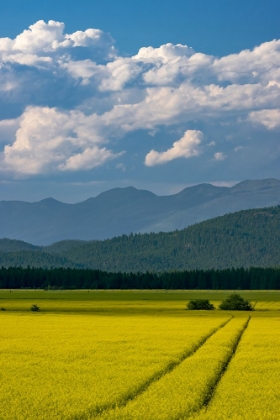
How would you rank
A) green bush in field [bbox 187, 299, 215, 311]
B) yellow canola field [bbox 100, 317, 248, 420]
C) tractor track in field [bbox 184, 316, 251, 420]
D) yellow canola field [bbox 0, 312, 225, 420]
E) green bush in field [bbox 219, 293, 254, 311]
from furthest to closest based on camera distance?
Answer: green bush in field [bbox 187, 299, 215, 311] < green bush in field [bbox 219, 293, 254, 311] < tractor track in field [bbox 184, 316, 251, 420] < yellow canola field [bbox 0, 312, 225, 420] < yellow canola field [bbox 100, 317, 248, 420]

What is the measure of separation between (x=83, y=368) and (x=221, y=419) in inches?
508

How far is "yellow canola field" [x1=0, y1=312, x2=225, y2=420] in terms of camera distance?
81.6 feet

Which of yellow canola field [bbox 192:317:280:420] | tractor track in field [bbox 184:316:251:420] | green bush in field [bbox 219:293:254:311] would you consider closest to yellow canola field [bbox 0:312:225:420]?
tractor track in field [bbox 184:316:251:420]

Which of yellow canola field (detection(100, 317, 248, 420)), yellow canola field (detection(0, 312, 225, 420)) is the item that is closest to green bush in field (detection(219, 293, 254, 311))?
yellow canola field (detection(0, 312, 225, 420))

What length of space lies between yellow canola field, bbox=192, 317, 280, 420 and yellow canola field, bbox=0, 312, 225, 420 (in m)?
3.82

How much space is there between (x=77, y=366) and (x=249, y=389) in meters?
10.8

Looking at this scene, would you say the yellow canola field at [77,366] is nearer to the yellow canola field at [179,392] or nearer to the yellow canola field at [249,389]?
the yellow canola field at [179,392]

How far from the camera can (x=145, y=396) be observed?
26.6 metres

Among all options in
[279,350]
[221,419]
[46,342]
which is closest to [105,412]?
[221,419]

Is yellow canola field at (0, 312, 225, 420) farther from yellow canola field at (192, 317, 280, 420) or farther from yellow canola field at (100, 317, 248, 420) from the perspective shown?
A: yellow canola field at (192, 317, 280, 420)

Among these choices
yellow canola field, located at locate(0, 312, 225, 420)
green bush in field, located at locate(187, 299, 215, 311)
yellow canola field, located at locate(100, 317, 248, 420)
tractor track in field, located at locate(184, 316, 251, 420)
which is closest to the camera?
yellow canola field, located at locate(100, 317, 248, 420)

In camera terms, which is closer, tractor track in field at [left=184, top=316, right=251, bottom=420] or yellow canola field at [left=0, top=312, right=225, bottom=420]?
yellow canola field at [left=0, top=312, right=225, bottom=420]

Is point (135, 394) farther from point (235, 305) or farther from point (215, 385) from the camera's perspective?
point (235, 305)

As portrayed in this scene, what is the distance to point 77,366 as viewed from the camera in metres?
34.8
